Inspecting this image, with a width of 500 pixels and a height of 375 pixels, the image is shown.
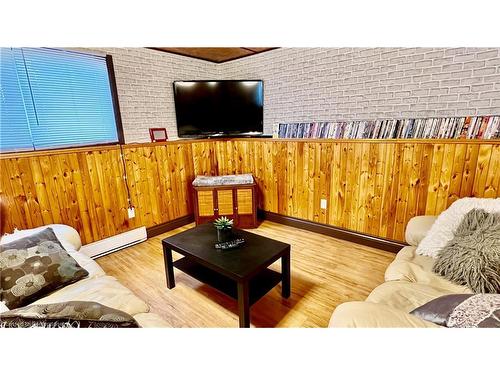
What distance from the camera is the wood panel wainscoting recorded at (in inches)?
80.6

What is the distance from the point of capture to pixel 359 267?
7.31 feet

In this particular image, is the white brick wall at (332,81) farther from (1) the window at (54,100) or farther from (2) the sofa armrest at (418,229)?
(2) the sofa armrest at (418,229)

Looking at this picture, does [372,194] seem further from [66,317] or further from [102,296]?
[66,317]

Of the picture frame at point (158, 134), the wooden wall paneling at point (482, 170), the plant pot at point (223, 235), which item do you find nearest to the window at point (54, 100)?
the picture frame at point (158, 134)

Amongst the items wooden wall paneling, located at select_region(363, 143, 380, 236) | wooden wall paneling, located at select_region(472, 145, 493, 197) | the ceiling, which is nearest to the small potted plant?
wooden wall paneling, located at select_region(363, 143, 380, 236)

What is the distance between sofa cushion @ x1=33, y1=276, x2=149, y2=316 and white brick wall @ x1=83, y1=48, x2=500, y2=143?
207cm

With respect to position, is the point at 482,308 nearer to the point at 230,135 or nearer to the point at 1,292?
the point at 1,292

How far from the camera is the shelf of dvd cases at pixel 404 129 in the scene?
202cm

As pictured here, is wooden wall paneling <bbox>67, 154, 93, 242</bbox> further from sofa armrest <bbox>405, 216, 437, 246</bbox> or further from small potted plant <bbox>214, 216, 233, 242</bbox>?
sofa armrest <bbox>405, 216, 437, 246</bbox>

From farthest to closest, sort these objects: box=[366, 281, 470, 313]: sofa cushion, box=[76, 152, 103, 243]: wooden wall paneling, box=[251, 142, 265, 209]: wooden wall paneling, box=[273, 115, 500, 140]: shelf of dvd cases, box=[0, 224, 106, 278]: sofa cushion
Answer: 1. box=[251, 142, 265, 209]: wooden wall paneling
2. box=[76, 152, 103, 243]: wooden wall paneling
3. box=[273, 115, 500, 140]: shelf of dvd cases
4. box=[0, 224, 106, 278]: sofa cushion
5. box=[366, 281, 470, 313]: sofa cushion

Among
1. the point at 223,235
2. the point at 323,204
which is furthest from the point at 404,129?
the point at 223,235

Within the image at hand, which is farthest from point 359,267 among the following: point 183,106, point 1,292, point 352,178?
point 183,106
